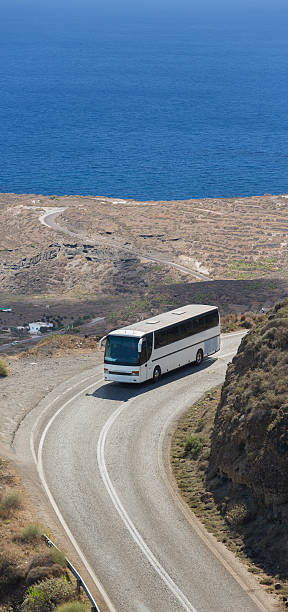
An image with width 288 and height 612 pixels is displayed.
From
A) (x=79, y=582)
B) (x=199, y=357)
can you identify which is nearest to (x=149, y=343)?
(x=199, y=357)

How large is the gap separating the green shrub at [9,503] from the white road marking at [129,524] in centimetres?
270

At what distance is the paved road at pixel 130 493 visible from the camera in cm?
1573

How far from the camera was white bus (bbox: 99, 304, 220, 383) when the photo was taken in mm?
31281

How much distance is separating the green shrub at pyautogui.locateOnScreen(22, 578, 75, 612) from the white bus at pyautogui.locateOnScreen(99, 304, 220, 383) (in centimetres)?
1569

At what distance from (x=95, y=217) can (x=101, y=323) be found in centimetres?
4858

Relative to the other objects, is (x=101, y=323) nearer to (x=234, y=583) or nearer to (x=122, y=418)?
(x=122, y=418)

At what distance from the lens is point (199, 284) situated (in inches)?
3046

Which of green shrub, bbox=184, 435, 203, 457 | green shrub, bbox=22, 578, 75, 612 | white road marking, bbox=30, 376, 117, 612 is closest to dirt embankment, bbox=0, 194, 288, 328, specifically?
white road marking, bbox=30, 376, 117, 612

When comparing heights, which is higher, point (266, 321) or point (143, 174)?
point (266, 321)

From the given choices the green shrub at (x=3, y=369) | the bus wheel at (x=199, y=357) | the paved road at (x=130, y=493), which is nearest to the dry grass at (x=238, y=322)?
the bus wheel at (x=199, y=357)

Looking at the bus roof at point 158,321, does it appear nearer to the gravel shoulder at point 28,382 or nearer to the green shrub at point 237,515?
the gravel shoulder at point 28,382

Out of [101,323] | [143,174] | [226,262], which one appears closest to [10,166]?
[143,174]

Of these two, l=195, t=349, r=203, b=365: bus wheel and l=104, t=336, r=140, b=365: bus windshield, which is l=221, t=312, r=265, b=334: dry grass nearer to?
l=195, t=349, r=203, b=365: bus wheel

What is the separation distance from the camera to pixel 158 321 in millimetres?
33375
